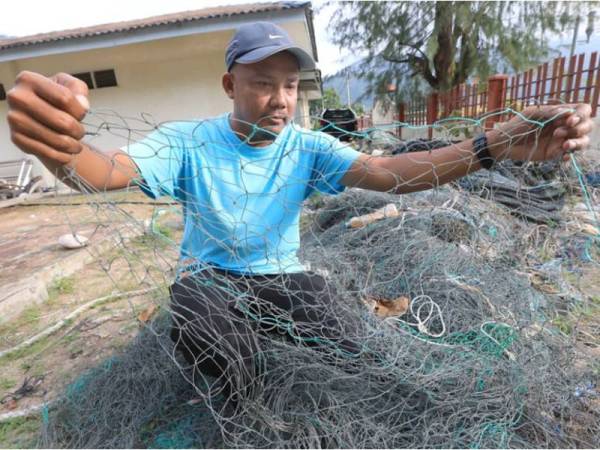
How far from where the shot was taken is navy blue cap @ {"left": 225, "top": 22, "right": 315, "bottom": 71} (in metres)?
1.12

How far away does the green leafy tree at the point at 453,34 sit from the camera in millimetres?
9336

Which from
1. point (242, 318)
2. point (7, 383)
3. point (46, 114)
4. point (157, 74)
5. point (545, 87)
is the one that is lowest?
point (7, 383)

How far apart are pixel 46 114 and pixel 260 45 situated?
63 centimetres

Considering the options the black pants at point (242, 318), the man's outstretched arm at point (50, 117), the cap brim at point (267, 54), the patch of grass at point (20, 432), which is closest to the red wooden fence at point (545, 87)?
the cap brim at point (267, 54)

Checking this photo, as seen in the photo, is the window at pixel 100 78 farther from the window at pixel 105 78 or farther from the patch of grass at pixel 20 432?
the patch of grass at pixel 20 432

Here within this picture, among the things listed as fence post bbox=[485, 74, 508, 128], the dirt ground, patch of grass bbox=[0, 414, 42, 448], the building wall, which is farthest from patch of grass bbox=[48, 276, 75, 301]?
fence post bbox=[485, 74, 508, 128]

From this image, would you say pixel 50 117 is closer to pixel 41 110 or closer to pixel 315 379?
pixel 41 110

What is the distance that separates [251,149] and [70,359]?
1369 mm

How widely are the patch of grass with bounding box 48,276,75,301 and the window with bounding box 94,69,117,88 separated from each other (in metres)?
5.18

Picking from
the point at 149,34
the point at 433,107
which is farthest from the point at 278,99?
the point at 433,107

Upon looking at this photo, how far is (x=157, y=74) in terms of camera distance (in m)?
6.51

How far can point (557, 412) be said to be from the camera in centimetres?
125

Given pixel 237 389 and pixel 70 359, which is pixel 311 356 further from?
pixel 70 359

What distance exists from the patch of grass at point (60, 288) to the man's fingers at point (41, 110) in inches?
82.7
